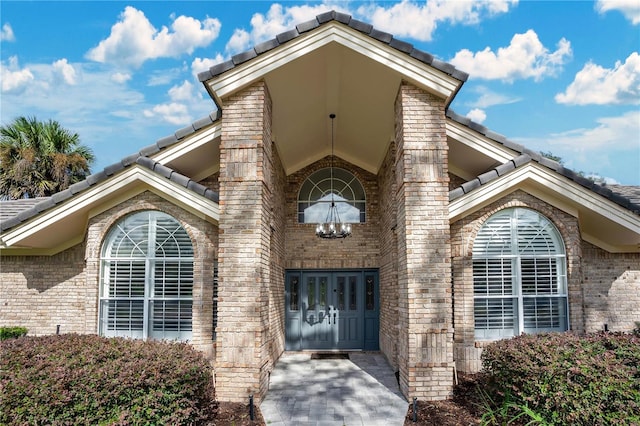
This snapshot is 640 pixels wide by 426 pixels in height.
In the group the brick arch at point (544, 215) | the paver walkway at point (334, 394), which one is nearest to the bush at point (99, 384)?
the paver walkway at point (334, 394)

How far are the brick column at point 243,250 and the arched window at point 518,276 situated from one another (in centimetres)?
426

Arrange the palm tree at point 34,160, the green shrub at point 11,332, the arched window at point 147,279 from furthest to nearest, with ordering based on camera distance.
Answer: the palm tree at point 34,160 < the green shrub at point 11,332 < the arched window at point 147,279

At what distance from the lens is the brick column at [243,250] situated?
6.89 metres

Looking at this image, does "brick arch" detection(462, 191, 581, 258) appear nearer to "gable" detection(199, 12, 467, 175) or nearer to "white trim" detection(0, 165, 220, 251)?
"gable" detection(199, 12, 467, 175)

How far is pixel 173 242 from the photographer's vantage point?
8.36 meters

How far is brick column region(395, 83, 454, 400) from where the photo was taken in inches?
275

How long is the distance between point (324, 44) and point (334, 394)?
19.2 ft

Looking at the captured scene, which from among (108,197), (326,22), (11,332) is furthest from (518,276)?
(11,332)

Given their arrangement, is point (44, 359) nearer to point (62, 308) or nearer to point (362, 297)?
point (62, 308)

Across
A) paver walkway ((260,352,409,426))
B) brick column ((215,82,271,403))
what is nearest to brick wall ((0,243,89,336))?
brick column ((215,82,271,403))

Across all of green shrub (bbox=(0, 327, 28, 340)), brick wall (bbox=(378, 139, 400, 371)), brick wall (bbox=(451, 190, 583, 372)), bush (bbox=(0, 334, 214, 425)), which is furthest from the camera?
brick wall (bbox=(378, 139, 400, 371))

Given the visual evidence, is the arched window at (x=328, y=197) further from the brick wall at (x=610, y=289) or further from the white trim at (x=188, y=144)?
the brick wall at (x=610, y=289)

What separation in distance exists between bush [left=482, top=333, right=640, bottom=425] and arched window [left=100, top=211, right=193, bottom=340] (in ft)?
18.1

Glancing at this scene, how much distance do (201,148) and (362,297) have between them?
19.5ft
